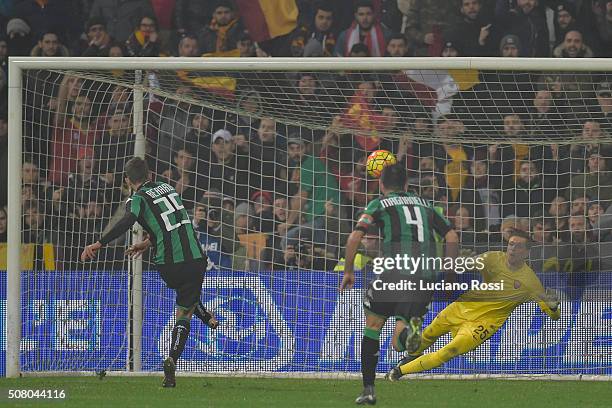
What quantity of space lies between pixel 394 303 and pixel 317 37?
21.7 feet

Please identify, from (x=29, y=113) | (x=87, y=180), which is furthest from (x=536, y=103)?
(x=29, y=113)

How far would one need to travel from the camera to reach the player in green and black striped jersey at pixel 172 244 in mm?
9188

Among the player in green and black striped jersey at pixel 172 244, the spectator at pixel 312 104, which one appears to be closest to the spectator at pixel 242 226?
the spectator at pixel 312 104

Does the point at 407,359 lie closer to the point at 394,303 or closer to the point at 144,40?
the point at 394,303

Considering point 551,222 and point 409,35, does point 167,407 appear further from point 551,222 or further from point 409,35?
point 409,35

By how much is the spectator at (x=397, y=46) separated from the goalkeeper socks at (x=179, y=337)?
5.43m

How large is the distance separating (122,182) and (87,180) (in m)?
0.38

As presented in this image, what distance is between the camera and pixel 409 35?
13883 millimetres

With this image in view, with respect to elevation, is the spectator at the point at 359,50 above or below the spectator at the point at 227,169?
above

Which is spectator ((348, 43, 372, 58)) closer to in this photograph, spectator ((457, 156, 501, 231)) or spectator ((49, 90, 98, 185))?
spectator ((457, 156, 501, 231))

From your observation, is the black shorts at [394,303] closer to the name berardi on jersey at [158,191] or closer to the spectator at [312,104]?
the name berardi on jersey at [158,191]

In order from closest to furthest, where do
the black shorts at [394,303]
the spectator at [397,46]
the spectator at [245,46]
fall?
the black shorts at [394,303] < the spectator at [397,46] < the spectator at [245,46]

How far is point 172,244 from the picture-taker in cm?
930

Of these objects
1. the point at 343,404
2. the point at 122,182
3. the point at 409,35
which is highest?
the point at 409,35
